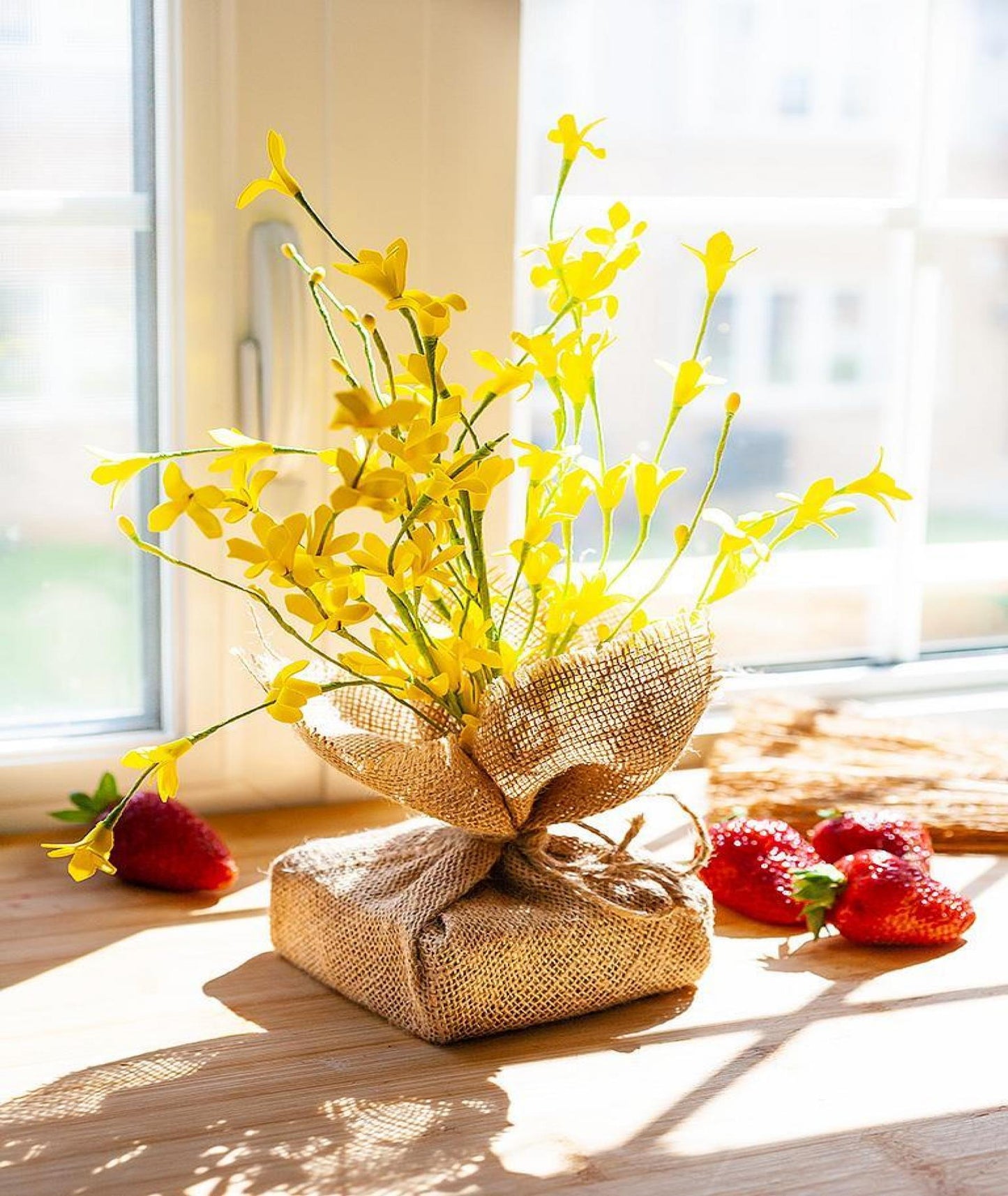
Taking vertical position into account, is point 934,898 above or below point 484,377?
below

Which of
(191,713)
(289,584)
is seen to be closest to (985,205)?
(191,713)

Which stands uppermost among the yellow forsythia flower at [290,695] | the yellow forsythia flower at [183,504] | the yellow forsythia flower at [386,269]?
the yellow forsythia flower at [386,269]

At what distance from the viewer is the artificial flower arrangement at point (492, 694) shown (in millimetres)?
945

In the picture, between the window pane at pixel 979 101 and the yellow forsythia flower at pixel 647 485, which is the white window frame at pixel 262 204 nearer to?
the yellow forsythia flower at pixel 647 485

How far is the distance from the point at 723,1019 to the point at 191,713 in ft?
1.92

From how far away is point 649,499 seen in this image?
3.42ft

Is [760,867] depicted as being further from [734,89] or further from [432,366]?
[734,89]

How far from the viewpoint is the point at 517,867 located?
111cm

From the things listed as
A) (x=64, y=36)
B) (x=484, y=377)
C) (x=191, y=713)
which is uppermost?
(x=64, y=36)

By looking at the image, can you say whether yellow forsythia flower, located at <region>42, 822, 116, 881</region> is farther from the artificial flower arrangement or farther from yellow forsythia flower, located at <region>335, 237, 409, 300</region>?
yellow forsythia flower, located at <region>335, 237, 409, 300</region>

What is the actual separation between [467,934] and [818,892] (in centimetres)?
31

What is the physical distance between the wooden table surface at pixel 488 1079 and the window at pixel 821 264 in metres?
0.61

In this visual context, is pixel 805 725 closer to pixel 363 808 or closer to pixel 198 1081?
pixel 363 808

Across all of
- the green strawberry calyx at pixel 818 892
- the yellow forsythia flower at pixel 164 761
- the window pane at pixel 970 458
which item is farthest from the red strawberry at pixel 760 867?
the window pane at pixel 970 458
